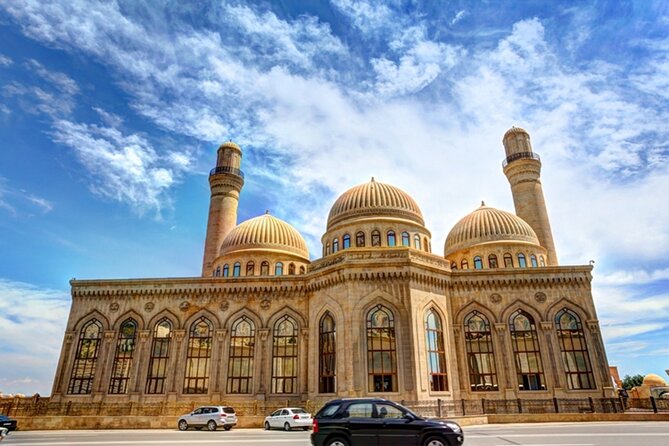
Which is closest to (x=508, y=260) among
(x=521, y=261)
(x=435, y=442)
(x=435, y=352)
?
(x=521, y=261)

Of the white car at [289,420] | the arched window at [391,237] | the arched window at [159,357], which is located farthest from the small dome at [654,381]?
the arched window at [159,357]

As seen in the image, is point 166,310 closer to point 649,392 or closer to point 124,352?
point 124,352

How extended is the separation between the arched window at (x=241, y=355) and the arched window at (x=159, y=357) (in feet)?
15.9

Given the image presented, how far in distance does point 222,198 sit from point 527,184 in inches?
1219

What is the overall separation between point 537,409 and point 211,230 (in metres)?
32.2

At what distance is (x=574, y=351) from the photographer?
28.0m

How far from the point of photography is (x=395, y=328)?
84.8 feet

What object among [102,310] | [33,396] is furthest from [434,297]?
[33,396]

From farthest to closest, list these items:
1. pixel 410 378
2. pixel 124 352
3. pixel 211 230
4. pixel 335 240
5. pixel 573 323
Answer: pixel 211 230 → pixel 335 240 → pixel 124 352 → pixel 573 323 → pixel 410 378

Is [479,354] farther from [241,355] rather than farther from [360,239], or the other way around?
[241,355]

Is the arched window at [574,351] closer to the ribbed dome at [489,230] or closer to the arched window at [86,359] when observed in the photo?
the ribbed dome at [489,230]

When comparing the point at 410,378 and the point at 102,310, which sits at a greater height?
the point at 102,310

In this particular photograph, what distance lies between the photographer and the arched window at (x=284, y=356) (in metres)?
28.9

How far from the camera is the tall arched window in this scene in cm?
3003
